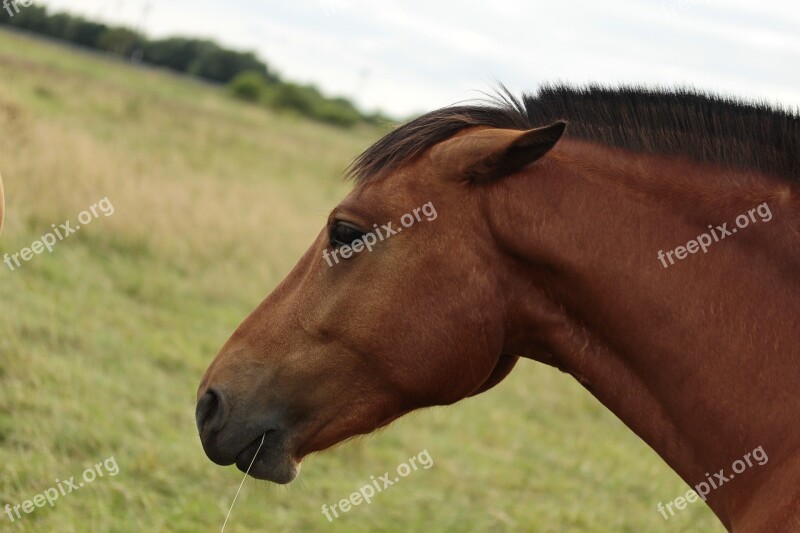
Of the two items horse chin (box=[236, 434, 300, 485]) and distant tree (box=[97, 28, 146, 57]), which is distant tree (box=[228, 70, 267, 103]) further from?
horse chin (box=[236, 434, 300, 485])

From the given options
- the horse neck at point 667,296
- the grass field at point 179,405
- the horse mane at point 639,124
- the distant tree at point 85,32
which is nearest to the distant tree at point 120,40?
the distant tree at point 85,32

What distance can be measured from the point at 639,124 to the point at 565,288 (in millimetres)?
562

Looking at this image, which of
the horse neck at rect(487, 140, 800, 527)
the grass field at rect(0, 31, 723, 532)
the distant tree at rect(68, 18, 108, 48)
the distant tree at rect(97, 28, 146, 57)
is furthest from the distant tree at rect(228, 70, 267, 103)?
the horse neck at rect(487, 140, 800, 527)

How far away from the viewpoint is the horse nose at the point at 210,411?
267 centimetres

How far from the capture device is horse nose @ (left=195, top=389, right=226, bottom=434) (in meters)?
2.67

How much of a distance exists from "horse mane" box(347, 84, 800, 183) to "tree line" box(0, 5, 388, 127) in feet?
64.7


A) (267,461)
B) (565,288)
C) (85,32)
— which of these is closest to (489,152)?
(565,288)

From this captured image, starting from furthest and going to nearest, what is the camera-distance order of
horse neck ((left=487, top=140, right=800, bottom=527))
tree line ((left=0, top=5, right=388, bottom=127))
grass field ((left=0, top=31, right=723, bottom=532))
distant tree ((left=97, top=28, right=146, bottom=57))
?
tree line ((left=0, top=5, right=388, bottom=127)) < distant tree ((left=97, top=28, right=146, bottom=57)) < grass field ((left=0, top=31, right=723, bottom=532)) < horse neck ((left=487, top=140, right=800, bottom=527))

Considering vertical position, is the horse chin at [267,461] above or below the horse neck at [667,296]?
below

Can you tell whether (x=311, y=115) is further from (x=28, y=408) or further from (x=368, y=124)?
Answer: (x=28, y=408)

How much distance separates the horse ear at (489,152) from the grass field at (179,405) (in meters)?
1.05

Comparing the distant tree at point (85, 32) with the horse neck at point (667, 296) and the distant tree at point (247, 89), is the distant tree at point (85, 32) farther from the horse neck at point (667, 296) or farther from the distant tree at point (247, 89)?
the horse neck at point (667, 296)

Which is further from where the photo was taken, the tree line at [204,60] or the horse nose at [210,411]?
the tree line at [204,60]

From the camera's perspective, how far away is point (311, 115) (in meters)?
45.2
